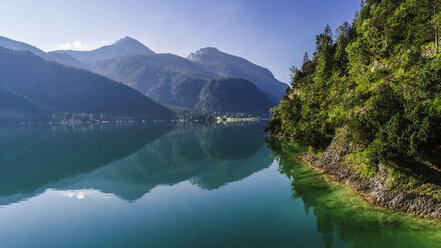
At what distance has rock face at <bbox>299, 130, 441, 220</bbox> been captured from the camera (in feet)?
72.6

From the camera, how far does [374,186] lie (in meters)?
27.9

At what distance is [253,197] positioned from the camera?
111 feet

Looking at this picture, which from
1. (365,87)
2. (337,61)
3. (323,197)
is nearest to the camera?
(323,197)

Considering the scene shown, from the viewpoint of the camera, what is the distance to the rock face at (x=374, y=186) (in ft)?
72.6

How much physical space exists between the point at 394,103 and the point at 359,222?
1426 centimetres

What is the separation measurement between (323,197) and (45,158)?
2878 inches

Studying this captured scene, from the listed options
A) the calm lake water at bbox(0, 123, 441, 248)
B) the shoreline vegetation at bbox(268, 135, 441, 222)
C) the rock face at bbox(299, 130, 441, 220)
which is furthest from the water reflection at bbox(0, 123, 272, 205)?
the shoreline vegetation at bbox(268, 135, 441, 222)

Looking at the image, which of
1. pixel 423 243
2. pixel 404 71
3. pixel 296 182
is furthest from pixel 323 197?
pixel 404 71

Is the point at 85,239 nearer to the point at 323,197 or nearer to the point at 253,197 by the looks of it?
the point at 253,197

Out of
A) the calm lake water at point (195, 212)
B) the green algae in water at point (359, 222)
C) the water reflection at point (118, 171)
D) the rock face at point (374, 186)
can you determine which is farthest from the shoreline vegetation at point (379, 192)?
the water reflection at point (118, 171)

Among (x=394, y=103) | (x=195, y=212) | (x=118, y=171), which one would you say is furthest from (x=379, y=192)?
(x=118, y=171)

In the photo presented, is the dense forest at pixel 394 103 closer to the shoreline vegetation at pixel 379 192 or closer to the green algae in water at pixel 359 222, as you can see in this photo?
the shoreline vegetation at pixel 379 192

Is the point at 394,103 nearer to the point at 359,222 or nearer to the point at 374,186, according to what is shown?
the point at 374,186

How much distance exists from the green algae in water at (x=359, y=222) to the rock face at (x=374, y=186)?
2.86ft
